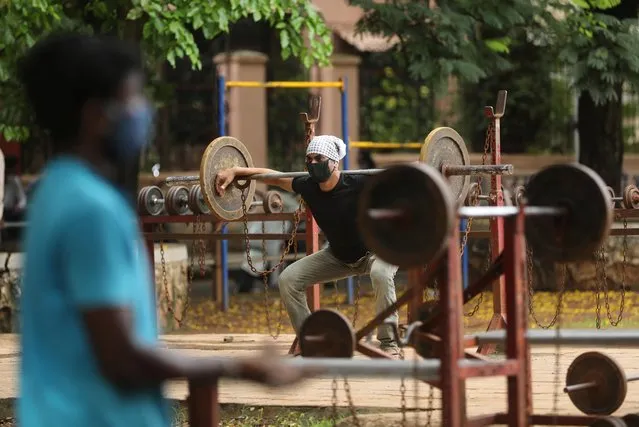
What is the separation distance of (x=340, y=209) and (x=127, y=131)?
17.8 ft

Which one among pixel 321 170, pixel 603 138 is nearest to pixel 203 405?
pixel 321 170

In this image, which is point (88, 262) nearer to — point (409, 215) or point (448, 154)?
point (409, 215)

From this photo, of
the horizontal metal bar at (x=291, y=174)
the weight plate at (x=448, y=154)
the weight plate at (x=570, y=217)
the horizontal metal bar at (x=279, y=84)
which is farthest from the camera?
the horizontal metal bar at (x=279, y=84)

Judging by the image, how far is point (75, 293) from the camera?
3166 millimetres

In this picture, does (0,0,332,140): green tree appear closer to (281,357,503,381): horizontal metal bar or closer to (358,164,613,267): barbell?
(358,164,613,267): barbell

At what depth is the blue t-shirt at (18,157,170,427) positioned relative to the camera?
3146mm

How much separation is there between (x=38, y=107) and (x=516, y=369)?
2.26 meters

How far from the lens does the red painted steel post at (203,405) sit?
4398mm

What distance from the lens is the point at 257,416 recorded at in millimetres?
7570

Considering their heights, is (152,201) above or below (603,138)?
below

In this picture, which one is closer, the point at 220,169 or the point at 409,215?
the point at 409,215

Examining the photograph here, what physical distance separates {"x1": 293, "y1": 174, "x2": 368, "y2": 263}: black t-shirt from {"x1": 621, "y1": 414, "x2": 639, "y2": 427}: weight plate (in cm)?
285

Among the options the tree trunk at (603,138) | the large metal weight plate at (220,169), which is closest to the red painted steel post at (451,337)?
the large metal weight plate at (220,169)

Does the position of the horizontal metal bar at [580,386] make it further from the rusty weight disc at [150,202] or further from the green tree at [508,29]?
the green tree at [508,29]
